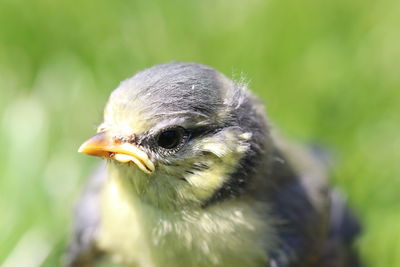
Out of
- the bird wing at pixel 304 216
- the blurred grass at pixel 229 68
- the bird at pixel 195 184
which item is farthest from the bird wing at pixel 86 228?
the bird wing at pixel 304 216

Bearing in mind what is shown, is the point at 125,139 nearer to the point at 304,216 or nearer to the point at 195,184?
the point at 195,184

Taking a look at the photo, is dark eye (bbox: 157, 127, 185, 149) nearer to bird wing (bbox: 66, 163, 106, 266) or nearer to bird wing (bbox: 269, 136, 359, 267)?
bird wing (bbox: 269, 136, 359, 267)

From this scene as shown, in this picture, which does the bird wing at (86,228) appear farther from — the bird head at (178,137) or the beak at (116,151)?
the beak at (116,151)

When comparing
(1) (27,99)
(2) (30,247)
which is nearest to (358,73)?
(1) (27,99)

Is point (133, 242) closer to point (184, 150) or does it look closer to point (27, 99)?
point (184, 150)

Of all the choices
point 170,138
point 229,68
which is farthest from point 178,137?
point 229,68

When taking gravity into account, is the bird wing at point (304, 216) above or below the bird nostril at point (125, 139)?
above

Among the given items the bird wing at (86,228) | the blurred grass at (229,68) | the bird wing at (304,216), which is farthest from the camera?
the blurred grass at (229,68)
